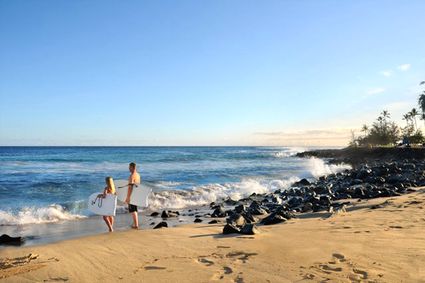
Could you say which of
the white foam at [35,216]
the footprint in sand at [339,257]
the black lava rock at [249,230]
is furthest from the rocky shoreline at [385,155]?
the footprint in sand at [339,257]

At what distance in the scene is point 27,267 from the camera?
5777 millimetres

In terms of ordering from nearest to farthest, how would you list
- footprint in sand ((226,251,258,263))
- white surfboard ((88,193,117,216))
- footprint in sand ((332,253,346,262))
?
footprint in sand ((332,253,346,262))
footprint in sand ((226,251,258,263))
white surfboard ((88,193,117,216))

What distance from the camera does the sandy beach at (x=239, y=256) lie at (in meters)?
5.02

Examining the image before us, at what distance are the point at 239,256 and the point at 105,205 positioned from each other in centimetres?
538

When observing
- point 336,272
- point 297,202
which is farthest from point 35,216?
point 336,272

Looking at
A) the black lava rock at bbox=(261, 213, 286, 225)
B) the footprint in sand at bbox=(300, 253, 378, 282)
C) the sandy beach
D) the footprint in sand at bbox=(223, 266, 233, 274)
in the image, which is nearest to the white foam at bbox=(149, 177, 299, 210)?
the black lava rock at bbox=(261, 213, 286, 225)

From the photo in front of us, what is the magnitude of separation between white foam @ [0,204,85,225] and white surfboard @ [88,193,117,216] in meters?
2.48

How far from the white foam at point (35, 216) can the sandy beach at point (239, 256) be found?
4571 mm

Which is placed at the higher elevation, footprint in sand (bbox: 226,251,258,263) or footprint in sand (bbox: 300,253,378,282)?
footprint in sand (bbox: 300,253,378,282)

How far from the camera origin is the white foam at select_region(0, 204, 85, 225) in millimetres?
11648

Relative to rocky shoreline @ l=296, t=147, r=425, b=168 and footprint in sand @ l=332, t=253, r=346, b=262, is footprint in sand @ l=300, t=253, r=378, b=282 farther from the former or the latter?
rocky shoreline @ l=296, t=147, r=425, b=168

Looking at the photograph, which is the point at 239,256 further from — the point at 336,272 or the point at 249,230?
the point at 249,230

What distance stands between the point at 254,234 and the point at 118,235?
318 cm

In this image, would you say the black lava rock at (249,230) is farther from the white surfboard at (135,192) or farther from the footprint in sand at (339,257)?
the white surfboard at (135,192)
